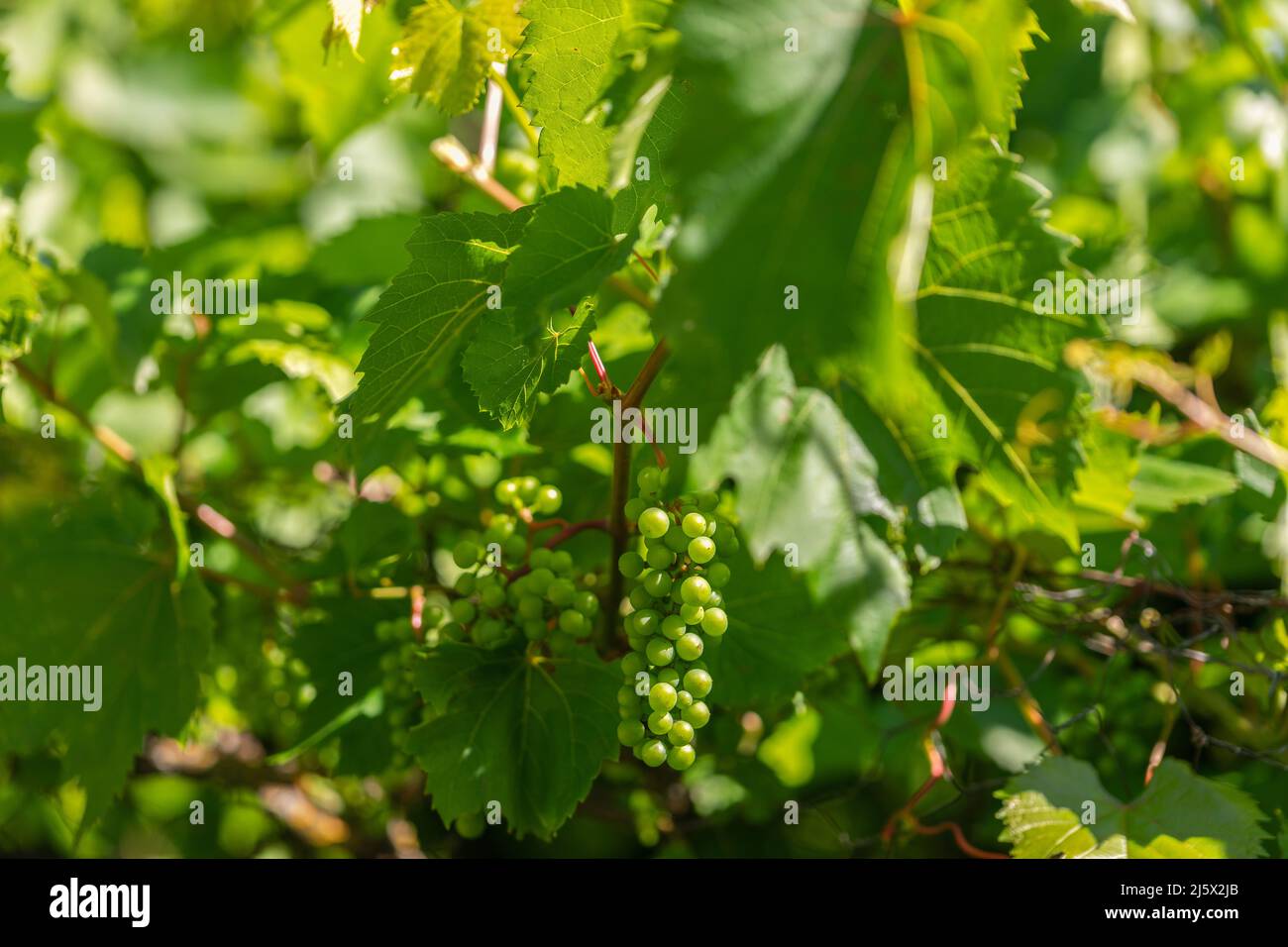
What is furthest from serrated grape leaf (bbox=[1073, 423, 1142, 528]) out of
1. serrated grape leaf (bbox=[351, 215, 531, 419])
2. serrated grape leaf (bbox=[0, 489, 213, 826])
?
serrated grape leaf (bbox=[0, 489, 213, 826])

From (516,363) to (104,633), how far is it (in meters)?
0.68

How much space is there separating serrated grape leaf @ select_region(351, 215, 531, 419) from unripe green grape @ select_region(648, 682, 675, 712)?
329 millimetres

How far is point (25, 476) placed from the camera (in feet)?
5.42

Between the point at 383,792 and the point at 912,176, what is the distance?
126 centimetres

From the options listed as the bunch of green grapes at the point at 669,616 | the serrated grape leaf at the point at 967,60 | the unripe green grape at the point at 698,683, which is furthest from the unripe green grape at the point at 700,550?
the serrated grape leaf at the point at 967,60

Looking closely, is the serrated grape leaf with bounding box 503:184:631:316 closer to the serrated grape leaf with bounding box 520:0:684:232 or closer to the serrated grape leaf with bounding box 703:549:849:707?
the serrated grape leaf with bounding box 520:0:684:232

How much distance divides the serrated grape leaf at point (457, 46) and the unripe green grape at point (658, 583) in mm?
470

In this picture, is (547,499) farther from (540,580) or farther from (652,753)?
(652,753)

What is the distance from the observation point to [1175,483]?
1.24 metres

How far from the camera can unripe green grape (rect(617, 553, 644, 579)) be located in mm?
947

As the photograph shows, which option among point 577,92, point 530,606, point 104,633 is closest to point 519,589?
point 530,606

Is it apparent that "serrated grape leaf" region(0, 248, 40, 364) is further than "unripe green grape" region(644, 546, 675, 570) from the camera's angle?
Yes
